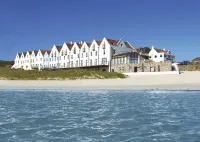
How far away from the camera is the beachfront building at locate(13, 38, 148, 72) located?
8062 cm

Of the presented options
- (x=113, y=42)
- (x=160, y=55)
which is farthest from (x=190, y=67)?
(x=113, y=42)

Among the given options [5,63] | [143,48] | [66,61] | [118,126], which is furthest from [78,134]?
[5,63]

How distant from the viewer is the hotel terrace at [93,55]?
78.8 meters

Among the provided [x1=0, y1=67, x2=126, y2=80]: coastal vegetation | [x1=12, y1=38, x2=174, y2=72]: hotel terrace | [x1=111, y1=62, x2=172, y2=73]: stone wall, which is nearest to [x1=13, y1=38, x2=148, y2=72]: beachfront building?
[x1=12, y1=38, x2=174, y2=72]: hotel terrace

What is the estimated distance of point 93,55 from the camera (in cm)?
8462

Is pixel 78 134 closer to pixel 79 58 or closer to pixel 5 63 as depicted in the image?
pixel 79 58

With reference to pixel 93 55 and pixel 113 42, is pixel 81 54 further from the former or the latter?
pixel 113 42

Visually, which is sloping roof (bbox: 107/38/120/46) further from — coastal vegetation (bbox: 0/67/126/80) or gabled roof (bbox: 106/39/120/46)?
coastal vegetation (bbox: 0/67/126/80)

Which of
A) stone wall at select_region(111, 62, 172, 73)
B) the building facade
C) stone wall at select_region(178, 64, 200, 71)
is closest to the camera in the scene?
stone wall at select_region(178, 64, 200, 71)

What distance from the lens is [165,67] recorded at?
6712 centimetres

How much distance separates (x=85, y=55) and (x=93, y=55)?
3.32 meters

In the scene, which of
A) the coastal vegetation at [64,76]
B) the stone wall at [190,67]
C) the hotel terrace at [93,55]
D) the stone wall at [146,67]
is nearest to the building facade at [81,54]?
the hotel terrace at [93,55]

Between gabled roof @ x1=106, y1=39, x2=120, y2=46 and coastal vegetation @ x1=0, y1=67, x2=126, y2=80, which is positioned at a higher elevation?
gabled roof @ x1=106, y1=39, x2=120, y2=46

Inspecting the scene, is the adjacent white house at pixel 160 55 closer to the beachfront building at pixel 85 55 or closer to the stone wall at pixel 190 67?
the beachfront building at pixel 85 55
